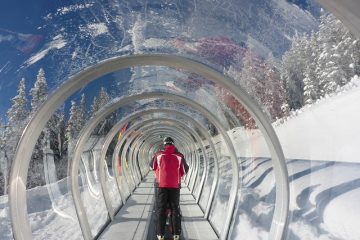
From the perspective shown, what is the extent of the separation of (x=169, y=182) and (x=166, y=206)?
43cm

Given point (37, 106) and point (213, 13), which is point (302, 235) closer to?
point (213, 13)

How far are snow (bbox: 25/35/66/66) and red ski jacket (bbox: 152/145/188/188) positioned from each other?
385 centimetres

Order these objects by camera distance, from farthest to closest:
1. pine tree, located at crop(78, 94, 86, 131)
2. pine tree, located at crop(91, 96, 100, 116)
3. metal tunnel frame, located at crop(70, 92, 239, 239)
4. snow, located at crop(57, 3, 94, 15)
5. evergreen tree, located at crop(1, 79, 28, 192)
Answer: metal tunnel frame, located at crop(70, 92, 239, 239) → pine tree, located at crop(91, 96, 100, 116) → pine tree, located at crop(78, 94, 86, 131) → evergreen tree, located at crop(1, 79, 28, 192) → snow, located at crop(57, 3, 94, 15)

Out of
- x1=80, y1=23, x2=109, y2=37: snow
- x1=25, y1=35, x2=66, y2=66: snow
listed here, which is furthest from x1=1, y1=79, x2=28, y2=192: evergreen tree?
x1=80, y1=23, x2=109, y2=37: snow

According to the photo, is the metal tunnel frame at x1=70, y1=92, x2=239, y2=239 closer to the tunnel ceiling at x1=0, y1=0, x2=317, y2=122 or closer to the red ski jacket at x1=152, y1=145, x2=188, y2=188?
the red ski jacket at x1=152, y1=145, x2=188, y2=188

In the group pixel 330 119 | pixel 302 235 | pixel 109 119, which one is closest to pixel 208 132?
pixel 109 119

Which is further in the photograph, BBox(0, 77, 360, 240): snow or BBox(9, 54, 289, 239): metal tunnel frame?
BBox(9, 54, 289, 239): metal tunnel frame

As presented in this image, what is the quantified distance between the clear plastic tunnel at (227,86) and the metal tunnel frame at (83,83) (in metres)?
0.01

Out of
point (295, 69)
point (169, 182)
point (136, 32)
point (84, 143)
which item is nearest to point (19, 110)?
point (136, 32)

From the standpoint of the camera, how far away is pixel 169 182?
8141mm

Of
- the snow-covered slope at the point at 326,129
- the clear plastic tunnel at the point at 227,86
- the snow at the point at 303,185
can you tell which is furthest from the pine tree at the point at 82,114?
the snow-covered slope at the point at 326,129

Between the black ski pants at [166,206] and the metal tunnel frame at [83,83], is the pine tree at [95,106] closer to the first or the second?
the black ski pants at [166,206]

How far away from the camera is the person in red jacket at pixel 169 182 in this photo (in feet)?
26.5

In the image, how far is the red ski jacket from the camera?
812cm
